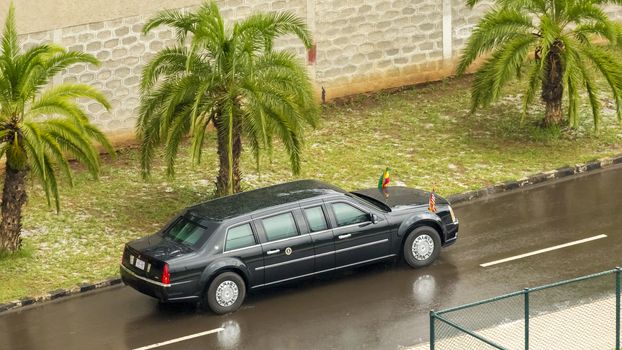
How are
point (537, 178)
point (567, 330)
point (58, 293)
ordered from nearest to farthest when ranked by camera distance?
point (567, 330)
point (58, 293)
point (537, 178)

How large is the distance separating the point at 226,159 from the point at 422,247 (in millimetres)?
4517

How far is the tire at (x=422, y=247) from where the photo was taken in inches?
837

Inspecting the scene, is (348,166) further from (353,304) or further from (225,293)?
(225,293)

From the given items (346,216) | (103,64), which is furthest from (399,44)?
Result: (346,216)

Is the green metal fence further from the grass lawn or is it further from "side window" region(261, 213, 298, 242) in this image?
the grass lawn

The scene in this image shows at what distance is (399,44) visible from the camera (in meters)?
30.3

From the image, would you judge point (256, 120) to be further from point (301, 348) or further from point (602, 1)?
point (602, 1)

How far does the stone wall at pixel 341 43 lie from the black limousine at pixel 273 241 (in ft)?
22.4

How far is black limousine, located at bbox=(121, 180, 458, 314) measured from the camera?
19812 mm

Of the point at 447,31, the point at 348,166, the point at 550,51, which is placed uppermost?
the point at 447,31

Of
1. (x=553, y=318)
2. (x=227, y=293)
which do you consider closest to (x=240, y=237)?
(x=227, y=293)

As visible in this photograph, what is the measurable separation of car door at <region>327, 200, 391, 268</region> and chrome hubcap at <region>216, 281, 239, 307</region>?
175 cm

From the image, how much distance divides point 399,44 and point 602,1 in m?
5.11

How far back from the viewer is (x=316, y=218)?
20656mm
